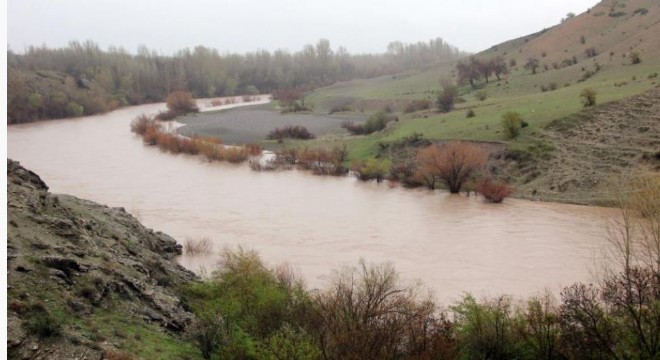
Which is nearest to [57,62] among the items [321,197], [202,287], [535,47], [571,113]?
[535,47]

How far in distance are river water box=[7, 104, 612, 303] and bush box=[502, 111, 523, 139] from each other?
737cm

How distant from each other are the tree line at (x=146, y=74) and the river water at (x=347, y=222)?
34.3 m

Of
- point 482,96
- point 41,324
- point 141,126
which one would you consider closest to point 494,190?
point 482,96

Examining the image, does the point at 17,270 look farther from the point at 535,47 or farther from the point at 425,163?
the point at 535,47

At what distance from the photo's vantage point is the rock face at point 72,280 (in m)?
11.5

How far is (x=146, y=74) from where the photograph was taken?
386ft

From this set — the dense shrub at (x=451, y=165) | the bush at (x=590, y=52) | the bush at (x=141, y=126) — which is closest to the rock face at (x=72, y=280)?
the dense shrub at (x=451, y=165)

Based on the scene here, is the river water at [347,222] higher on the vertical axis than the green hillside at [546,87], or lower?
lower

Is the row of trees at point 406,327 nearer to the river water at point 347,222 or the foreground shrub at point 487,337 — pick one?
the foreground shrub at point 487,337

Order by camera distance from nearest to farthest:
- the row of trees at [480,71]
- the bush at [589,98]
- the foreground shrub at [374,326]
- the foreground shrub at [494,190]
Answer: the foreground shrub at [374,326], the foreground shrub at [494,190], the bush at [589,98], the row of trees at [480,71]

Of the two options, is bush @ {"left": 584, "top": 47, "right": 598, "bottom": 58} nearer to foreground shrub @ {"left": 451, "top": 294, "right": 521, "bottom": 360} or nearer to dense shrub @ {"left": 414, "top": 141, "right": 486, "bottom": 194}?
dense shrub @ {"left": 414, "top": 141, "right": 486, "bottom": 194}

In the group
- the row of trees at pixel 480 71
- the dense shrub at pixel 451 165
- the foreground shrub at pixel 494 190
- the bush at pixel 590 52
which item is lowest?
the foreground shrub at pixel 494 190

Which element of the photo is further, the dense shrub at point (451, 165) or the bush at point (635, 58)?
the bush at point (635, 58)

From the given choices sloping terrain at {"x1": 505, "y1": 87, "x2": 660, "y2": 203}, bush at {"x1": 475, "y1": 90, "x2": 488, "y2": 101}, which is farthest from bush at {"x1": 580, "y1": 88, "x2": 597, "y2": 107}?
bush at {"x1": 475, "y1": 90, "x2": 488, "y2": 101}
